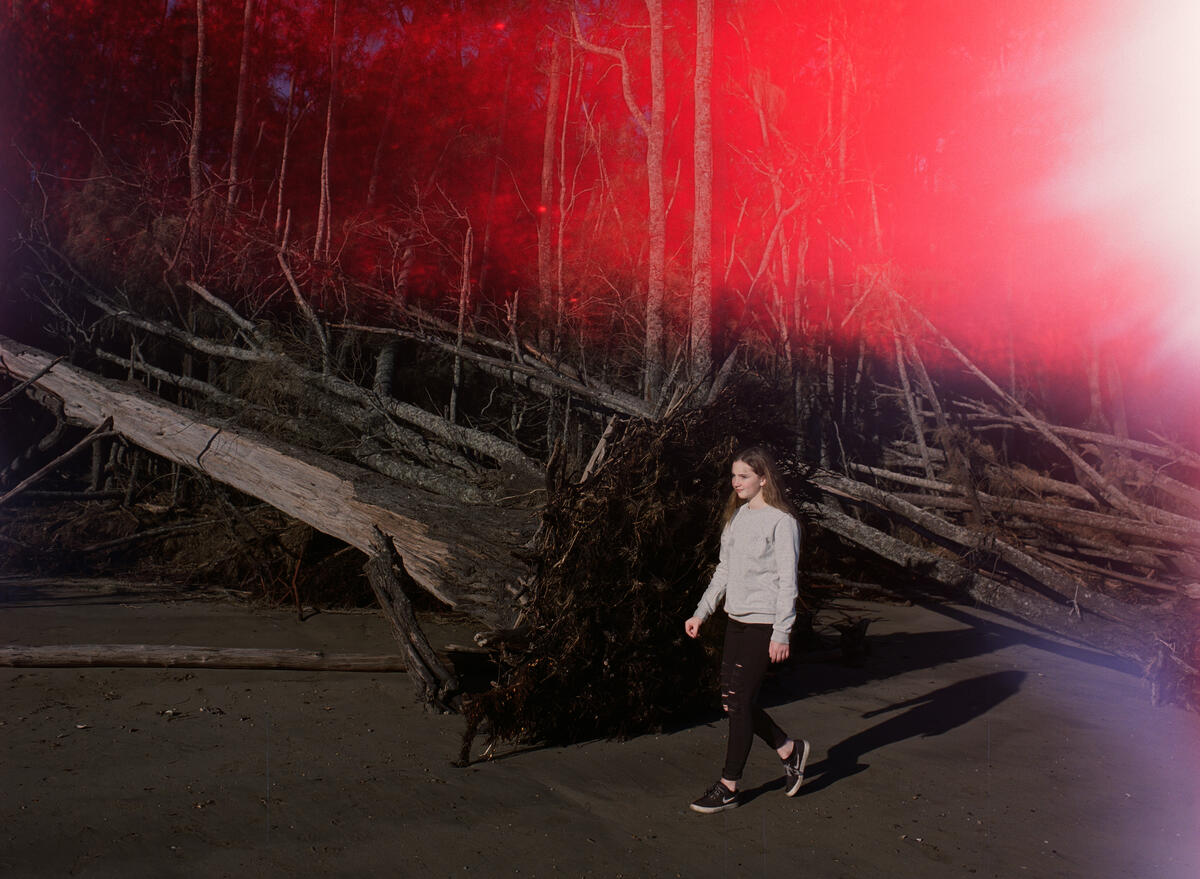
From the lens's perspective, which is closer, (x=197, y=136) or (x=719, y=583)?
(x=719, y=583)

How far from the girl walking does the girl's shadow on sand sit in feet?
1.08

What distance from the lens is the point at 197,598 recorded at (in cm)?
834

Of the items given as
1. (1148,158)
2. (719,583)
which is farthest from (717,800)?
(1148,158)

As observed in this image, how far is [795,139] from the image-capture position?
17.4 meters

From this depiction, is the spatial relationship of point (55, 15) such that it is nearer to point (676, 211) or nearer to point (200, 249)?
point (200, 249)

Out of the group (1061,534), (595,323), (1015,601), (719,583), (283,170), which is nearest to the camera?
(719,583)

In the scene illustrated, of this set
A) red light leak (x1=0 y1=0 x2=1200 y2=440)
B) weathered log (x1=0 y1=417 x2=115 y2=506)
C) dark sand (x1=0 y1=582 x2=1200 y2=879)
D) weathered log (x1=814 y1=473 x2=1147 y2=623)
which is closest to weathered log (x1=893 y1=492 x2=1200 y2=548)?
weathered log (x1=814 y1=473 x2=1147 y2=623)

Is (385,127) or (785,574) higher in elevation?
(385,127)

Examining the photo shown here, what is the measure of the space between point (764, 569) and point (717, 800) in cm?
112

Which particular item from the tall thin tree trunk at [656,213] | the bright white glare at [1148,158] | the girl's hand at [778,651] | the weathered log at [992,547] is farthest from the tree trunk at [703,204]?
the girl's hand at [778,651]

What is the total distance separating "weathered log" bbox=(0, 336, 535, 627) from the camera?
20.4 feet

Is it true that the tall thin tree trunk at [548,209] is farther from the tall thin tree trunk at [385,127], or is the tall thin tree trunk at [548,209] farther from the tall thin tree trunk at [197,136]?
the tall thin tree trunk at [197,136]

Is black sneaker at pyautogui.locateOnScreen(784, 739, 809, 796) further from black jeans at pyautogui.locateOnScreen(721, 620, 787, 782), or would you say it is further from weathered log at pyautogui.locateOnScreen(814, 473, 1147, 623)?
weathered log at pyautogui.locateOnScreen(814, 473, 1147, 623)

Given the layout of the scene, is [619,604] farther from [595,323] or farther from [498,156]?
[498,156]
